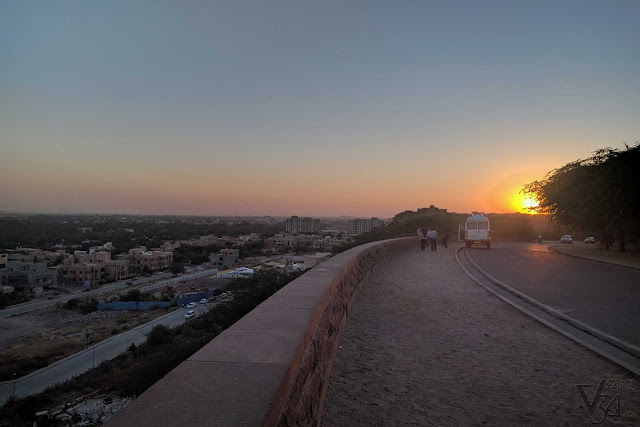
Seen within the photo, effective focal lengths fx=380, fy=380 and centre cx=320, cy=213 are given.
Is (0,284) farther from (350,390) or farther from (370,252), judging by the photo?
(350,390)

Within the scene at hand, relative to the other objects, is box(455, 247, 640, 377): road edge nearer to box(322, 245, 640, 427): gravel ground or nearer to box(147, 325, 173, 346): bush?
box(322, 245, 640, 427): gravel ground

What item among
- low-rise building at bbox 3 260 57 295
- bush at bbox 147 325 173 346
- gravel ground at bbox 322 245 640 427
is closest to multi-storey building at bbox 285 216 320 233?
low-rise building at bbox 3 260 57 295

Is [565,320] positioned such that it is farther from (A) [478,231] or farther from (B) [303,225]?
(B) [303,225]

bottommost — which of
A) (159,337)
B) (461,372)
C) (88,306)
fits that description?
(88,306)

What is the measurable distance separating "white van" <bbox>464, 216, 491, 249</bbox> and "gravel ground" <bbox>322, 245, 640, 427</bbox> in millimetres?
22237

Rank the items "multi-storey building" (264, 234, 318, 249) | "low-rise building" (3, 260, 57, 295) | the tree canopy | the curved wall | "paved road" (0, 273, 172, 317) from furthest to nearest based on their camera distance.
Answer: "multi-storey building" (264, 234, 318, 249) < "low-rise building" (3, 260, 57, 295) < "paved road" (0, 273, 172, 317) < the tree canopy < the curved wall

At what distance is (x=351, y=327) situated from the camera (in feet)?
21.4

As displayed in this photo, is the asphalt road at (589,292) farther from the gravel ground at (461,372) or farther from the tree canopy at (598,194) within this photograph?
the tree canopy at (598,194)

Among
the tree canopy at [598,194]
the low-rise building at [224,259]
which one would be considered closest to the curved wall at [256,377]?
the tree canopy at [598,194]

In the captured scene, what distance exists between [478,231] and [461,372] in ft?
86.2

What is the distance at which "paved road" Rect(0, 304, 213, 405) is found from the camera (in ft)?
45.0

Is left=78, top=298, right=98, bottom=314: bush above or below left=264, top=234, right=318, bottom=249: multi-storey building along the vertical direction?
below

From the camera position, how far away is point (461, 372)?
4586mm

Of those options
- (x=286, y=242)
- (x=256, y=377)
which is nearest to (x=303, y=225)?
(x=286, y=242)
